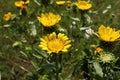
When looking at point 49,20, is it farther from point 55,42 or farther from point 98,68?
point 98,68

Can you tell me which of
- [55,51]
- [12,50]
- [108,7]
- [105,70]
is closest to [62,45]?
[55,51]

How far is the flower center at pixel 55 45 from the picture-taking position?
2025 mm

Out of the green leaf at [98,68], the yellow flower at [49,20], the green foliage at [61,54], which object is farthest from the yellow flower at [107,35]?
the yellow flower at [49,20]

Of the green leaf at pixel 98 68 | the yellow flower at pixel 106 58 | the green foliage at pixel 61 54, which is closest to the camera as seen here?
the yellow flower at pixel 106 58

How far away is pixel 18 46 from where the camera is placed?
3.36 m

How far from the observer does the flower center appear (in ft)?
6.64

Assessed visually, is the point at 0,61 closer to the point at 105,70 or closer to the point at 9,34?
the point at 9,34

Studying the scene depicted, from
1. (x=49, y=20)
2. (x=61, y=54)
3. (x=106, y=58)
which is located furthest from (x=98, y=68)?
(x=49, y=20)

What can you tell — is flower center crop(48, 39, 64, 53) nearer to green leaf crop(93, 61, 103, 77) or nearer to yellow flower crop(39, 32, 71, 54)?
yellow flower crop(39, 32, 71, 54)

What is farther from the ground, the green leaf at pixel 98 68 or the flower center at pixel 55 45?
the flower center at pixel 55 45

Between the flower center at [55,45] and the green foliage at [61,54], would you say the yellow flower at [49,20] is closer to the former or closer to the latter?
the green foliage at [61,54]

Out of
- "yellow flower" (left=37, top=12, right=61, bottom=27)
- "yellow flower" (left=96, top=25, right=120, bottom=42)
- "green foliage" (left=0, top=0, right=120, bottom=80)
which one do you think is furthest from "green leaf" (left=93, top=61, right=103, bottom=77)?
"yellow flower" (left=37, top=12, right=61, bottom=27)

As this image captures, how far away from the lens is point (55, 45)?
2.07 m

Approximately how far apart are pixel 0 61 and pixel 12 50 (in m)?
0.19
